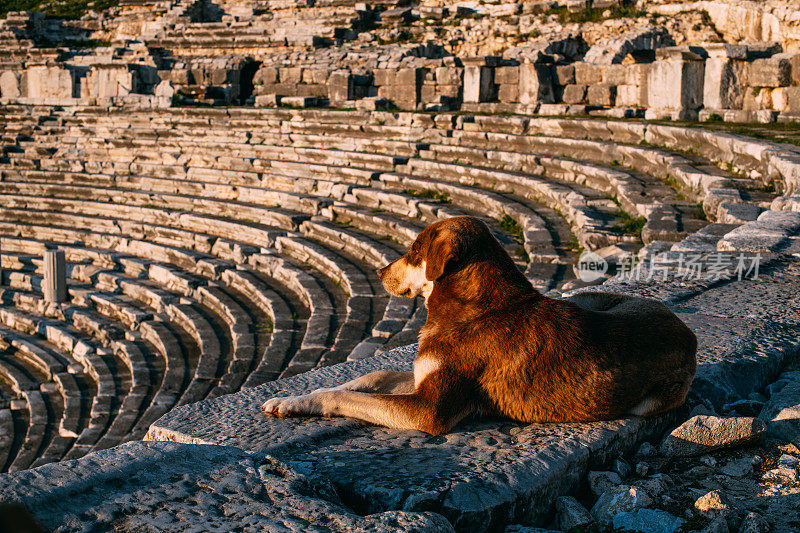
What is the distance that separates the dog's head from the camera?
3068mm

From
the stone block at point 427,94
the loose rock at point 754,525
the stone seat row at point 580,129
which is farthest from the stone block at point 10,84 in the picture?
the loose rock at point 754,525

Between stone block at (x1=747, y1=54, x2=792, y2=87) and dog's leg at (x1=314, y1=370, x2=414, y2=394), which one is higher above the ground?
stone block at (x1=747, y1=54, x2=792, y2=87)

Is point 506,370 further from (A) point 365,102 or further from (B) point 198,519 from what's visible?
(A) point 365,102

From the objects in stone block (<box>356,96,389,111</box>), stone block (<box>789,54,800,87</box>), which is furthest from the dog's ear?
stone block (<box>356,96,389,111</box>)

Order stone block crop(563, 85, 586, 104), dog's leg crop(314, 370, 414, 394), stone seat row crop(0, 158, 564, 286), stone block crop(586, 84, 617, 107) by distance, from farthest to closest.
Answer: stone block crop(563, 85, 586, 104)
stone block crop(586, 84, 617, 107)
stone seat row crop(0, 158, 564, 286)
dog's leg crop(314, 370, 414, 394)

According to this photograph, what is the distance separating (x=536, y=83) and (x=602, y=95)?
4.22 ft

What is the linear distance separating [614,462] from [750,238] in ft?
12.1

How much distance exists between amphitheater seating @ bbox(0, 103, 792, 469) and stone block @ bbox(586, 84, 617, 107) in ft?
6.83

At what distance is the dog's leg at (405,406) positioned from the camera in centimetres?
288

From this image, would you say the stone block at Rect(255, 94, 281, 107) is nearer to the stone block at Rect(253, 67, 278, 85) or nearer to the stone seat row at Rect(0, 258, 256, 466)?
the stone block at Rect(253, 67, 278, 85)

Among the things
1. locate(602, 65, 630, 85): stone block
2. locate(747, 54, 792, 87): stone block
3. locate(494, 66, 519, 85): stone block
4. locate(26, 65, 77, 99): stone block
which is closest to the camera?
locate(747, 54, 792, 87): stone block

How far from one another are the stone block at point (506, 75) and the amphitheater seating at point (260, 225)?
2.05 m

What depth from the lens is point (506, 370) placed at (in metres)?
2.88

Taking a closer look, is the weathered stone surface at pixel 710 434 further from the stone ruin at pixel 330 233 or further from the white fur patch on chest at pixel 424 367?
the white fur patch on chest at pixel 424 367
